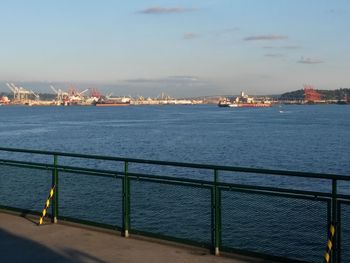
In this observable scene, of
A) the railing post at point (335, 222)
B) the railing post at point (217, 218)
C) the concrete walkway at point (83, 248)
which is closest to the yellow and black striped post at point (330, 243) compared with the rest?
the railing post at point (335, 222)

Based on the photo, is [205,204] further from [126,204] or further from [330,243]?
[330,243]

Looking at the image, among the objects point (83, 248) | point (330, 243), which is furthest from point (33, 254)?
point (330, 243)

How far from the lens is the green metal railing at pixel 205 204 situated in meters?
7.77

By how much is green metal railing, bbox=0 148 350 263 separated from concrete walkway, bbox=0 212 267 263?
0.34 meters

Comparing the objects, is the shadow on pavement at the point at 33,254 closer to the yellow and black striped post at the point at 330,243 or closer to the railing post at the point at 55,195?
the railing post at the point at 55,195

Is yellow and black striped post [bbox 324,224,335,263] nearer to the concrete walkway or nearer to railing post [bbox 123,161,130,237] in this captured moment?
the concrete walkway

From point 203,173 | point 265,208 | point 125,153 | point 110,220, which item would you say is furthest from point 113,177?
point 125,153

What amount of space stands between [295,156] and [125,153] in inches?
600

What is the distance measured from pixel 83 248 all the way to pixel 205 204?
1.98 m

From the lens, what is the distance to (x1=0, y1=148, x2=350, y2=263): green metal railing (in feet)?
25.5

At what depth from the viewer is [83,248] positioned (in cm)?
855

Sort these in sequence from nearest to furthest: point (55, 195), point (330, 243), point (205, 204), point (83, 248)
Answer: point (330, 243)
point (83, 248)
point (205, 204)
point (55, 195)

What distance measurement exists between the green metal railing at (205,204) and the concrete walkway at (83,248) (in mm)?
337

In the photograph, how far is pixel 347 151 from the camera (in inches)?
2140
